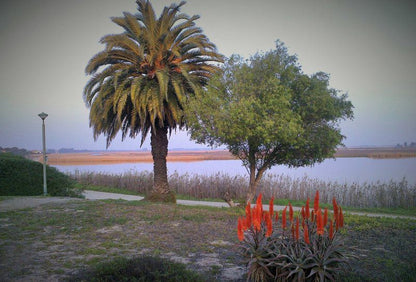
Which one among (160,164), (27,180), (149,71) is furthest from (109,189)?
(149,71)

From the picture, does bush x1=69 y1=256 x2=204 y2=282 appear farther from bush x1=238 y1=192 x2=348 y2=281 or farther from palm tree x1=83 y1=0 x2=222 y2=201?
palm tree x1=83 y1=0 x2=222 y2=201

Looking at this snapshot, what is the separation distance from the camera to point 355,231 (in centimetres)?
761

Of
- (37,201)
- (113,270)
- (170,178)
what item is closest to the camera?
(113,270)

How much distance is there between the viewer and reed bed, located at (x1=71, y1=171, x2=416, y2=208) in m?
14.3

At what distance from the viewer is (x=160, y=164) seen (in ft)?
43.9

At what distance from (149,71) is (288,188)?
9.07 meters

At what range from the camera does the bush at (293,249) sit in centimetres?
373

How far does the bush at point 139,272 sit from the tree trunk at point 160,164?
27.6 feet

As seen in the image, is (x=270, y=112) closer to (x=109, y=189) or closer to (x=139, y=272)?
(x=139, y=272)

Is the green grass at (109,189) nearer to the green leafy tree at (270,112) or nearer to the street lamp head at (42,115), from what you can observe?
the street lamp head at (42,115)

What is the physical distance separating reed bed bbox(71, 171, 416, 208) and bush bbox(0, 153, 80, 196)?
5233 mm

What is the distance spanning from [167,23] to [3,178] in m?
10.9

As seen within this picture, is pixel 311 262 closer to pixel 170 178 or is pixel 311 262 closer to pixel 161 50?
pixel 161 50

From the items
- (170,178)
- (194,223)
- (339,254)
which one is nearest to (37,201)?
(194,223)
